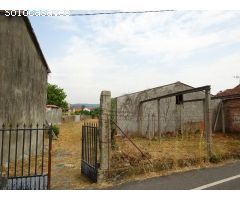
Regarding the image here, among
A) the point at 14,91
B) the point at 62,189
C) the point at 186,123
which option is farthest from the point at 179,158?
the point at 186,123

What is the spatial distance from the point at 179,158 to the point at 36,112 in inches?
297

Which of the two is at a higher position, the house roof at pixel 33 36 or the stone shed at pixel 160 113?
the house roof at pixel 33 36

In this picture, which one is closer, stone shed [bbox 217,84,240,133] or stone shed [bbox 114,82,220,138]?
stone shed [bbox 114,82,220,138]

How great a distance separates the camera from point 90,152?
7598 millimetres

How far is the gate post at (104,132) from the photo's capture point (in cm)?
703

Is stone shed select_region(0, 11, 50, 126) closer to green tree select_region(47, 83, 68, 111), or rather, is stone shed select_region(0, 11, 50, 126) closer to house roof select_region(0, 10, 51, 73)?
house roof select_region(0, 10, 51, 73)

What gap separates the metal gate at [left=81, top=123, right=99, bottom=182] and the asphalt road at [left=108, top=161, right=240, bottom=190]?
87 cm

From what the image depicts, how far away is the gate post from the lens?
7.03 meters

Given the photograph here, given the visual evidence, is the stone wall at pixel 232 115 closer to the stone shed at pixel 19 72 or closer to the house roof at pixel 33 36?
→ the house roof at pixel 33 36

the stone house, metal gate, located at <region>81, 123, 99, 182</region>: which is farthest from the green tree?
metal gate, located at <region>81, 123, 99, 182</region>

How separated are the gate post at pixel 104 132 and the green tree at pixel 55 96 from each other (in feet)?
169

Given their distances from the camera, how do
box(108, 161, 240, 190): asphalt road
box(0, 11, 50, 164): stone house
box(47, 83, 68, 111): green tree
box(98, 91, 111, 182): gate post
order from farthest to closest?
box(47, 83, 68, 111): green tree
box(0, 11, 50, 164): stone house
box(98, 91, 111, 182): gate post
box(108, 161, 240, 190): asphalt road

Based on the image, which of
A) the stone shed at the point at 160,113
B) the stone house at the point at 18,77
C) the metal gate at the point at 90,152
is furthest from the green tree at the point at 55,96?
the metal gate at the point at 90,152

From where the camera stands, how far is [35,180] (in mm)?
5996
